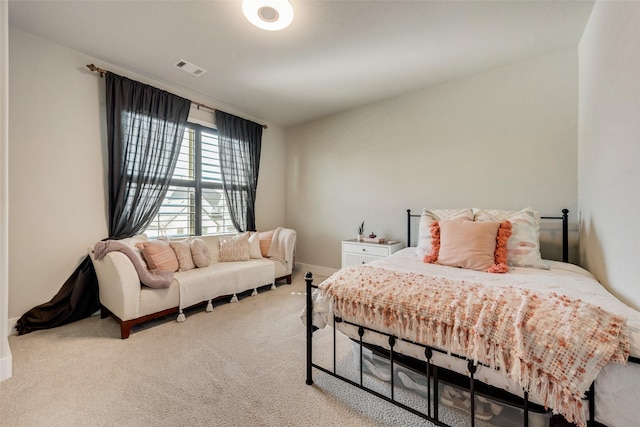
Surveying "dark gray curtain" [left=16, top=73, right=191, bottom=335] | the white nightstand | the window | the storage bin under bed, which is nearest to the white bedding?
the storage bin under bed

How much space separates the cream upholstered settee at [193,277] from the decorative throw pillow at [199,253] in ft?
0.10

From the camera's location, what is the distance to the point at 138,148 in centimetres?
289

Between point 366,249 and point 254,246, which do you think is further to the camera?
point 254,246

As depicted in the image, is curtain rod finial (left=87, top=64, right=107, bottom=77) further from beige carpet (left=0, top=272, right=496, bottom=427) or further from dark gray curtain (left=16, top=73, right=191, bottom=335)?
beige carpet (left=0, top=272, right=496, bottom=427)

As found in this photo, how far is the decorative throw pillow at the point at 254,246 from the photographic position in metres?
3.64

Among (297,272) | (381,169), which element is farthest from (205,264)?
(381,169)

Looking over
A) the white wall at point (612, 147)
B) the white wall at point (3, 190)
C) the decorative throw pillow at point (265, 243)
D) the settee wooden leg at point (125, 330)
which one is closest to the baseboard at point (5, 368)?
the white wall at point (3, 190)

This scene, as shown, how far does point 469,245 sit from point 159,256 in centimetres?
288

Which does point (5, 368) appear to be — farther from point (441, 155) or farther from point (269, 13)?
point (441, 155)

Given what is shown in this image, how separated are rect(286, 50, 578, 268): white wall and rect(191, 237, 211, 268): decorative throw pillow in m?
1.80

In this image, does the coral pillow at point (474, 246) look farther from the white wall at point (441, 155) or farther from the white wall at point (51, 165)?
the white wall at point (51, 165)

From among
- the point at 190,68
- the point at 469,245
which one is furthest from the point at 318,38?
the point at 469,245

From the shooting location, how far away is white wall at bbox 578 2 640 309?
1.24 m

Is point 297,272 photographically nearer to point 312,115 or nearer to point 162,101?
point 312,115
